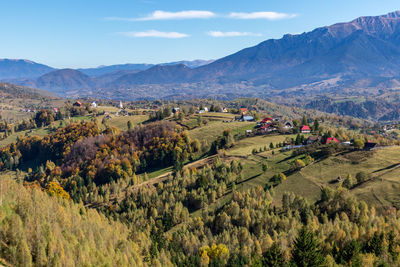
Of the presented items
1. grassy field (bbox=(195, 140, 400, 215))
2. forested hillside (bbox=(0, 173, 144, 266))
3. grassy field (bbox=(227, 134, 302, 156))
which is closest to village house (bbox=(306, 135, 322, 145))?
grassy field (bbox=(195, 140, 400, 215))

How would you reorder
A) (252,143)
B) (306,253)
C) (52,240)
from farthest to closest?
1. (252,143)
2. (52,240)
3. (306,253)

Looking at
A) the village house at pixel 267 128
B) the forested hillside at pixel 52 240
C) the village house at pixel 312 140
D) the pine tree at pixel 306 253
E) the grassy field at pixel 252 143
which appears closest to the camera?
the pine tree at pixel 306 253

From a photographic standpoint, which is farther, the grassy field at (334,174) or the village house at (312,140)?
the village house at (312,140)

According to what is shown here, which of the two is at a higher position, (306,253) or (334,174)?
(306,253)

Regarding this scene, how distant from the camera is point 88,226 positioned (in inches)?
2746

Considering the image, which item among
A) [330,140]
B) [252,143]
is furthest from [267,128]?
[330,140]

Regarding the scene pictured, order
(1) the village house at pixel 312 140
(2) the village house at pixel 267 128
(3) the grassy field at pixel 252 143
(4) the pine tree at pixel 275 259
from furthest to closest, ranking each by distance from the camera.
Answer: (2) the village house at pixel 267 128
(3) the grassy field at pixel 252 143
(1) the village house at pixel 312 140
(4) the pine tree at pixel 275 259

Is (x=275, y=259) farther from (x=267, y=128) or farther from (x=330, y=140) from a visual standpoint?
(x=267, y=128)

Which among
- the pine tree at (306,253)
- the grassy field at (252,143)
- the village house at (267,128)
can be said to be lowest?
the grassy field at (252,143)

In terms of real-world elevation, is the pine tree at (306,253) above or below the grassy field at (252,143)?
above

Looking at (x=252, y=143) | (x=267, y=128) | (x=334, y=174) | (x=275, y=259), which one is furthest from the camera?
(x=267, y=128)

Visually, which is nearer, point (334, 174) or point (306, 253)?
point (306, 253)

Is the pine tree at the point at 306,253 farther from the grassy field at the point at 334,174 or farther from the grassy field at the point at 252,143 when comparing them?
the grassy field at the point at 252,143

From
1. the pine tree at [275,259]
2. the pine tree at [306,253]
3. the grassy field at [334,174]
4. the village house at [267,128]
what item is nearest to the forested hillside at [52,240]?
the pine tree at [275,259]
